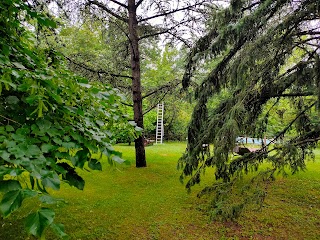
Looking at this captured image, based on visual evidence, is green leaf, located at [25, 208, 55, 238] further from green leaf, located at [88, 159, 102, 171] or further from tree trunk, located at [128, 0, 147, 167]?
tree trunk, located at [128, 0, 147, 167]

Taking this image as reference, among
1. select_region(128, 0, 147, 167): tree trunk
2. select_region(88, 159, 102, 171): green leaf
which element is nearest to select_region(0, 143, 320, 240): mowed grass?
select_region(128, 0, 147, 167): tree trunk

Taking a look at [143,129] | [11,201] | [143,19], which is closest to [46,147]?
[11,201]

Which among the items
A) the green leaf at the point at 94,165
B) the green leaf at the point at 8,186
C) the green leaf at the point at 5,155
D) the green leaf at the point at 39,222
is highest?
the green leaf at the point at 5,155

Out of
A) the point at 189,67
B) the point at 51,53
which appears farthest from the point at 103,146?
the point at 189,67

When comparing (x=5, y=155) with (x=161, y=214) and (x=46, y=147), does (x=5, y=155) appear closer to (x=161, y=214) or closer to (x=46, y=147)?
(x=46, y=147)

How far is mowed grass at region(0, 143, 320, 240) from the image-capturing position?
3.27m

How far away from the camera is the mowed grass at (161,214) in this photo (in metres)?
3.27

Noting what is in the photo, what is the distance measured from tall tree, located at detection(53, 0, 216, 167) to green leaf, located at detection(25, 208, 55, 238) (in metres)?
5.33

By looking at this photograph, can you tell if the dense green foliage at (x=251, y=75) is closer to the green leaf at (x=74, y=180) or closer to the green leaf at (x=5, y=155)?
the green leaf at (x=74, y=180)

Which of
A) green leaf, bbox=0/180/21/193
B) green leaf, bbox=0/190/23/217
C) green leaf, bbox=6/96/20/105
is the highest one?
green leaf, bbox=6/96/20/105

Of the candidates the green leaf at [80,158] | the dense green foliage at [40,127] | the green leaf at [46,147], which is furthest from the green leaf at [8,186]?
the green leaf at [80,158]

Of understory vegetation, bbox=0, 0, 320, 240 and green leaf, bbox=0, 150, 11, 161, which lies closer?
green leaf, bbox=0, 150, 11, 161

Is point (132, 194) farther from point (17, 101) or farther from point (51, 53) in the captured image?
point (17, 101)

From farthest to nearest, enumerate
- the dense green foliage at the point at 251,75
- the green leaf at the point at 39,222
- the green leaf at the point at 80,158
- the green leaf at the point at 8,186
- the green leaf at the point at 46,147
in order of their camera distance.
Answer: the dense green foliage at the point at 251,75 → the green leaf at the point at 80,158 → the green leaf at the point at 46,147 → the green leaf at the point at 8,186 → the green leaf at the point at 39,222
